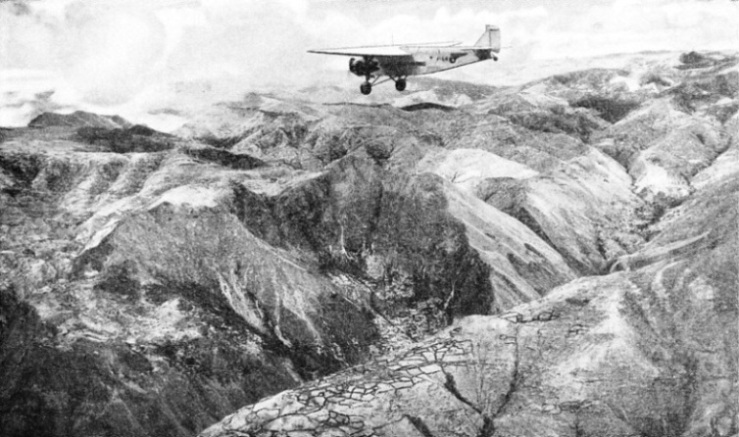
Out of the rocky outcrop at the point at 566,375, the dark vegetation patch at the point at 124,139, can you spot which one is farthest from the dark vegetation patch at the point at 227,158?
the rocky outcrop at the point at 566,375

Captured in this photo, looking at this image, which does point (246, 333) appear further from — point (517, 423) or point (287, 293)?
point (517, 423)

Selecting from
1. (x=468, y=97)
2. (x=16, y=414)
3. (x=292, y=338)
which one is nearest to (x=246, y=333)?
(x=292, y=338)

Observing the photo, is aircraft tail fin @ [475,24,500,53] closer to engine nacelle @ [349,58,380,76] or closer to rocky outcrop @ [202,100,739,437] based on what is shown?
engine nacelle @ [349,58,380,76]

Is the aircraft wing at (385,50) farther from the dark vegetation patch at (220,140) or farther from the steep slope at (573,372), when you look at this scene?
the dark vegetation patch at (220,140)

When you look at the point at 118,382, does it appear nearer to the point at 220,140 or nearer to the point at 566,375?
the point at 566,375

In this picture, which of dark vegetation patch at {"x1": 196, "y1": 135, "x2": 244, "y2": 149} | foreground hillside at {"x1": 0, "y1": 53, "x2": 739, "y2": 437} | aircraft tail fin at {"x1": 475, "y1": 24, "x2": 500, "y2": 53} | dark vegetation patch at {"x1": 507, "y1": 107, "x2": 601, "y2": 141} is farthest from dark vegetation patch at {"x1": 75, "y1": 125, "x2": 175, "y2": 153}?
dark vegetation patch at {"x1": 507, "y1": 107, "x2": 601, "y2": 141}

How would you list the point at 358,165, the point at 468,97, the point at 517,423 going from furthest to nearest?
the point at 468,97 < the point at 358,165 < the point at 517,423
